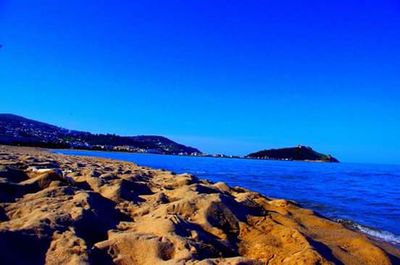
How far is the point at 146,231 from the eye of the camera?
252 inches

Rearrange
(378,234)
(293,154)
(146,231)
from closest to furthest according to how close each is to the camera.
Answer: (146,231)
(378,234)
(293,154)

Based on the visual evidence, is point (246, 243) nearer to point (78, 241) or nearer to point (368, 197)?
point (78, 241)

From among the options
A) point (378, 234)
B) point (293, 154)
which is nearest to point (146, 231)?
point (378, 234)

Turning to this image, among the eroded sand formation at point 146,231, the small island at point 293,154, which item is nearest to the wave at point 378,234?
the eroded sand formation at point 146,231

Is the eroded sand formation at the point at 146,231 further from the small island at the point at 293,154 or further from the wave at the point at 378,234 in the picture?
the small island at the point at 293,154

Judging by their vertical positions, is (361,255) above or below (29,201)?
below

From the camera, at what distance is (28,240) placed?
17.4 feet

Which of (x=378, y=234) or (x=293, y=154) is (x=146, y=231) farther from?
(x=293, y=154)

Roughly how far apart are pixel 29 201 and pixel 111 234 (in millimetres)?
2377

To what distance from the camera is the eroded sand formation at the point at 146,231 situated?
208 inches

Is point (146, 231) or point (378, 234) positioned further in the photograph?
point (378, 234)

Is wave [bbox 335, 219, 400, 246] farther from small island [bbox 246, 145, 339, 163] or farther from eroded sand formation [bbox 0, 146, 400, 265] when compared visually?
small island [bbox 246, 145, 339, 163]

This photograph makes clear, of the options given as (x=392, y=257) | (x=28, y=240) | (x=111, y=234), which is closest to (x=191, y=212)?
(x=111, y=234)

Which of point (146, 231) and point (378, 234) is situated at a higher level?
point (146, 231)
